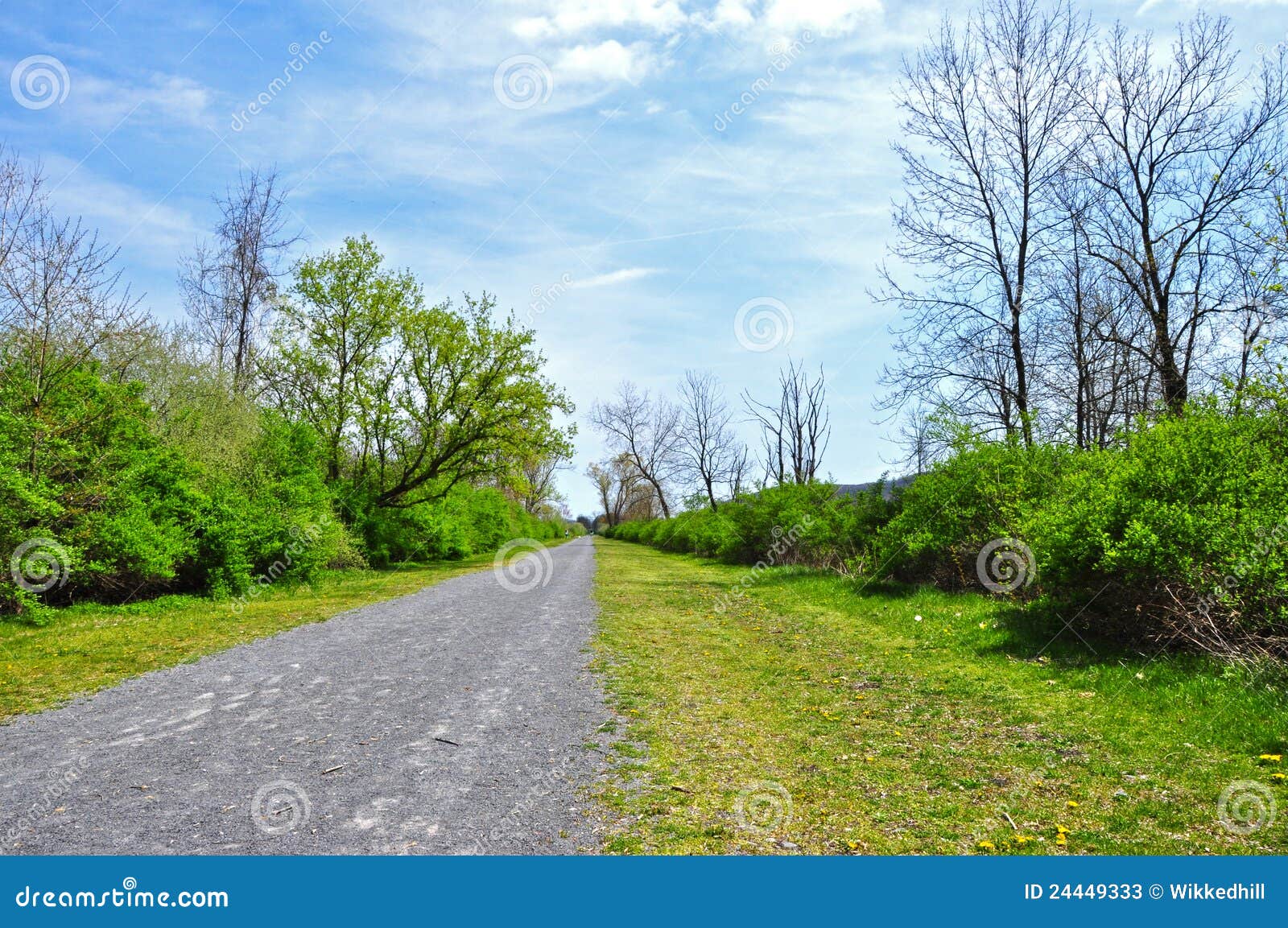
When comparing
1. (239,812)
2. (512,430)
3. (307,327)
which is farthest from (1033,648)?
(307,327)

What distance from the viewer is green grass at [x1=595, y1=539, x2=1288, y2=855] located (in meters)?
4.04

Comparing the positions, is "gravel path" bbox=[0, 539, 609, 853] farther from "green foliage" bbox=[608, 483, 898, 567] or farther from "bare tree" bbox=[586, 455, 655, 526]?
"bare tree" bbox=[586, 455, 655, 526]

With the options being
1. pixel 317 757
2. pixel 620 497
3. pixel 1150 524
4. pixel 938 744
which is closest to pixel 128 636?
pixel 317 757

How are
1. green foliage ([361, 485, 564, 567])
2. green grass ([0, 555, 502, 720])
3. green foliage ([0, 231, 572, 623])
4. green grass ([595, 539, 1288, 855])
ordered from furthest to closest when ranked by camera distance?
green foliage ([361, 485, 564, 567]) → green foliage ([0, 231, 572, 623]) → green grass ([0, 555, 502, 720]) → green grass ([595, 539, 1288, 855])

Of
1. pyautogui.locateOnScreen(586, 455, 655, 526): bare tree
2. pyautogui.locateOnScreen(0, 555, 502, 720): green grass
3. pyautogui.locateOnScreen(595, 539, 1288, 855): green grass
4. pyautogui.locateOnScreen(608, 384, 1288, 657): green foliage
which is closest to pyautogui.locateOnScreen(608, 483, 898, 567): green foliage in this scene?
pyautogui.locateOnScreen(608, 384, 1288, 657): green foliage

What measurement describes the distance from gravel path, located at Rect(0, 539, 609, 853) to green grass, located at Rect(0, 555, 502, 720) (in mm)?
537

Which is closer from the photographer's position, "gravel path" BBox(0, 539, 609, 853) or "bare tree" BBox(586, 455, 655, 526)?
"gravel path" BBox(0, 539, 609, 853)

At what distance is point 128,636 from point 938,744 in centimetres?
1058

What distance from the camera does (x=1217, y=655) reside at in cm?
650

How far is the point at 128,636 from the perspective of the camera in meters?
10.2

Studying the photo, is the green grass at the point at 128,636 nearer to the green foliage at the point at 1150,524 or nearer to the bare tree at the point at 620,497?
the green foliage at the point at 1150,524

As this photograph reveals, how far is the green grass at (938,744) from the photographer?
4.04m

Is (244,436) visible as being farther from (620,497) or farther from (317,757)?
(620,497)

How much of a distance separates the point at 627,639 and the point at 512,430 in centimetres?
1824
